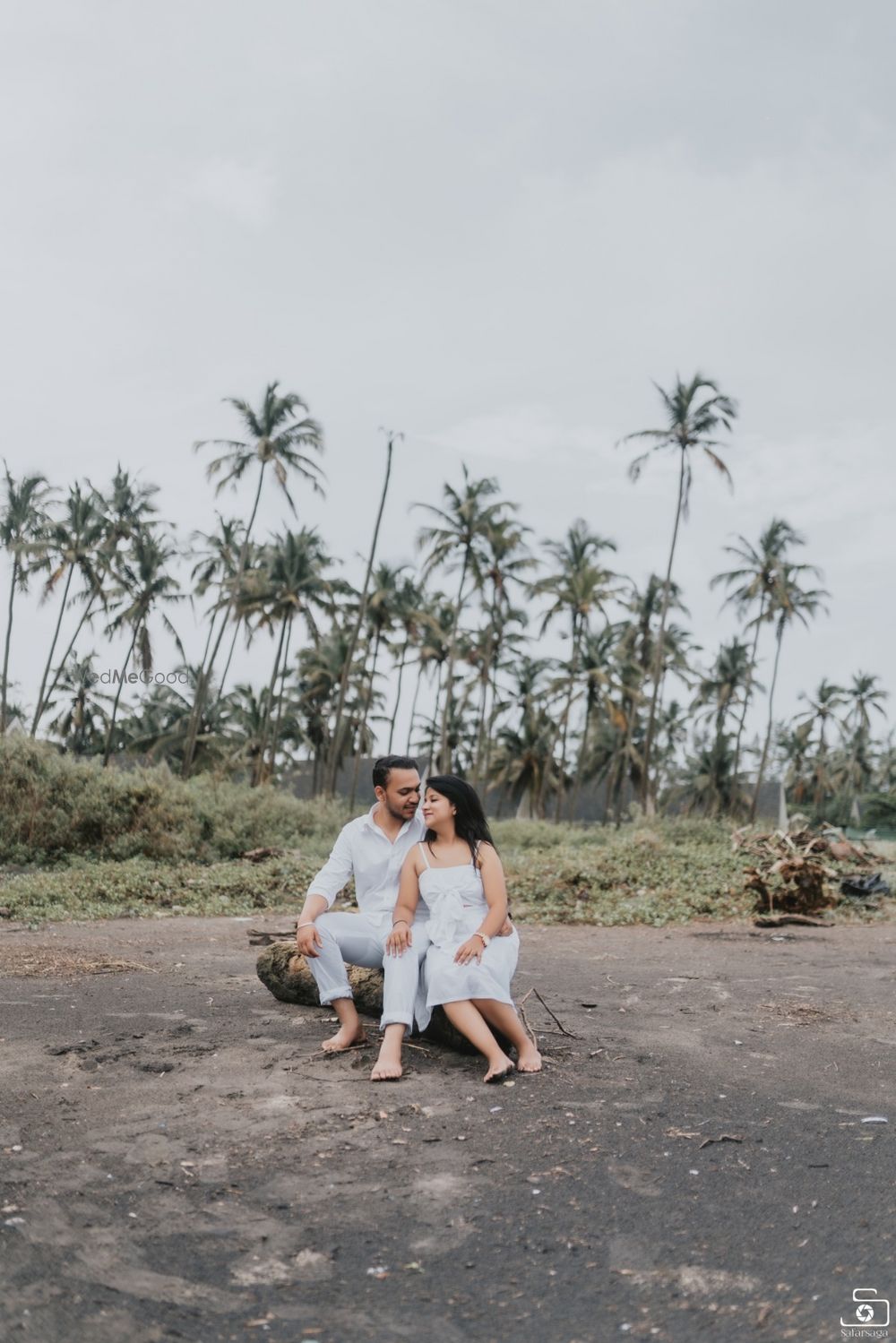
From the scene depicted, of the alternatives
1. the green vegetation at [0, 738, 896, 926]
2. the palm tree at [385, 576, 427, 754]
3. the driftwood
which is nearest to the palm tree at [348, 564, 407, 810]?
the palm tree at [385, 576, 427, 754]

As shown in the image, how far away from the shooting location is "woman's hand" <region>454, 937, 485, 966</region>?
16.9ft

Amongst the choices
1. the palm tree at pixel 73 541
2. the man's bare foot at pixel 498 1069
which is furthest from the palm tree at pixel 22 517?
the man's bare foot at pixel 498 1069

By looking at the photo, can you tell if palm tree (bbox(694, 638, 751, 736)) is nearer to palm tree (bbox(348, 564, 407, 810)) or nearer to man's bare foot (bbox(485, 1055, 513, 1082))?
palm tree (bbox(348, 564, 407, 810))

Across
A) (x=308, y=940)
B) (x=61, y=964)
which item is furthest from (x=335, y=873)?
(x=61, y=964)

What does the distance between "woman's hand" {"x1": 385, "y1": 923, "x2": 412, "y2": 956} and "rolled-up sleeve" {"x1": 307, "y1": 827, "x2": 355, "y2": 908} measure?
1.29ft

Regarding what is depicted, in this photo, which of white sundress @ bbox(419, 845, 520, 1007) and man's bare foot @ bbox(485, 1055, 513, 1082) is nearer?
man's bare foot @ bbox(485, 1055, 513, 1082)

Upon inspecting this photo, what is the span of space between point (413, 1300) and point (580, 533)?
141 feet

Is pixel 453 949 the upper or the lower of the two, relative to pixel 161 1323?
upper

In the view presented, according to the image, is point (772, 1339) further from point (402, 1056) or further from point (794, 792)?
point (794, 792)

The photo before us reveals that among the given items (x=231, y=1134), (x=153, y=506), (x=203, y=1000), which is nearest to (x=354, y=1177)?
(x=231, y=1134)

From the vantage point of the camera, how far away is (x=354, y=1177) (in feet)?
12.7

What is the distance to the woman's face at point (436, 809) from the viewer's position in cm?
540

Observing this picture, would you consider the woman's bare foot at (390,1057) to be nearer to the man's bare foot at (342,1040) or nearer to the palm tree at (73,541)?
the man's bare foot at (342,1040)

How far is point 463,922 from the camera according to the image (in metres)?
5.30
